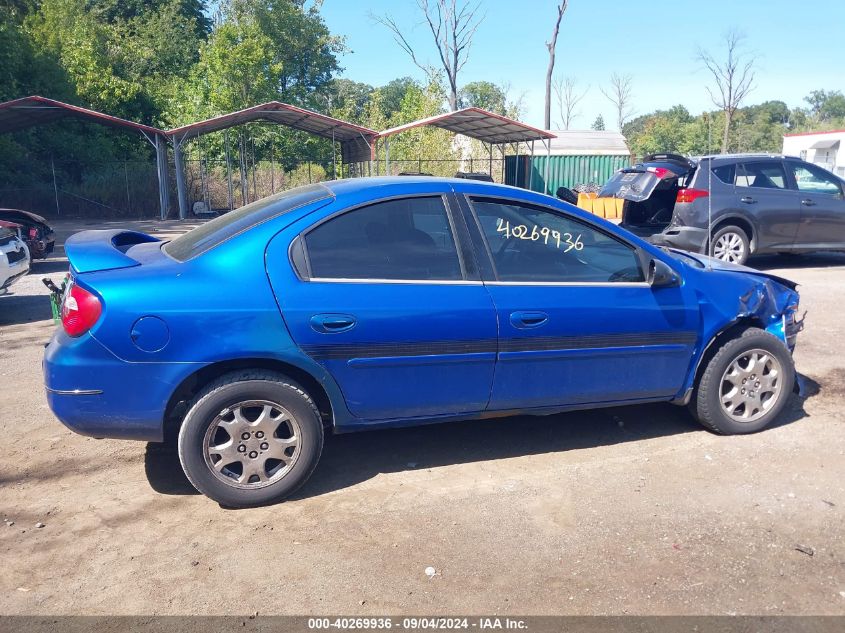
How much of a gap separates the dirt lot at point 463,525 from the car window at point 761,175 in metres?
6.41

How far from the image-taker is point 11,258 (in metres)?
8.52

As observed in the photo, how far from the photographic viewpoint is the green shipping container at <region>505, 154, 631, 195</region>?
25797 millimetres

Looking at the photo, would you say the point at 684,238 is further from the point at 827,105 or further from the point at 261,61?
the point at 827,105

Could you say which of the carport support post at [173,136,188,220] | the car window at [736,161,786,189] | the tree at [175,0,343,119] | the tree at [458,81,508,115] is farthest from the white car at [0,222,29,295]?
the tree at [458,81,508,115]

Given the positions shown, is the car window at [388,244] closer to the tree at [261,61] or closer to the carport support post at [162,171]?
the carport support post at [162,171]

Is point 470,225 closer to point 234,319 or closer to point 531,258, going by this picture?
point 531,258

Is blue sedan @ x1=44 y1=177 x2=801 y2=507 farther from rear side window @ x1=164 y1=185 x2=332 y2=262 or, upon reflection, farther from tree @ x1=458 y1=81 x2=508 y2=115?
tree @ x1=458 y1=81 x2=508 y2=115

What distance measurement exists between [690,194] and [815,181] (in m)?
2.17

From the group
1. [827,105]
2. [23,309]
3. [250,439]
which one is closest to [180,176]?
[23,309]

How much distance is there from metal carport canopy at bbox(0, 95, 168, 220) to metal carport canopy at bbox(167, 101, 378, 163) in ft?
3.31

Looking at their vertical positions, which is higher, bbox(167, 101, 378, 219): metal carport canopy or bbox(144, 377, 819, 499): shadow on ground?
bbox(167, 101, 378, 219): metal carport canopy

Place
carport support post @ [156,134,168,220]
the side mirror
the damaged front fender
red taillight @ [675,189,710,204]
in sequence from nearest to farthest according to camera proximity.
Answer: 1. the side mirror
2. the damaged front fender
3. red taillight @ [675,189,710,204]
4. carport support post @ [156,134,168,220]

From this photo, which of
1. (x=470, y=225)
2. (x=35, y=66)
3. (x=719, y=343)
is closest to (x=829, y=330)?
(x=719, y=343)

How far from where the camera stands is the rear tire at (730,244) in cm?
1071
